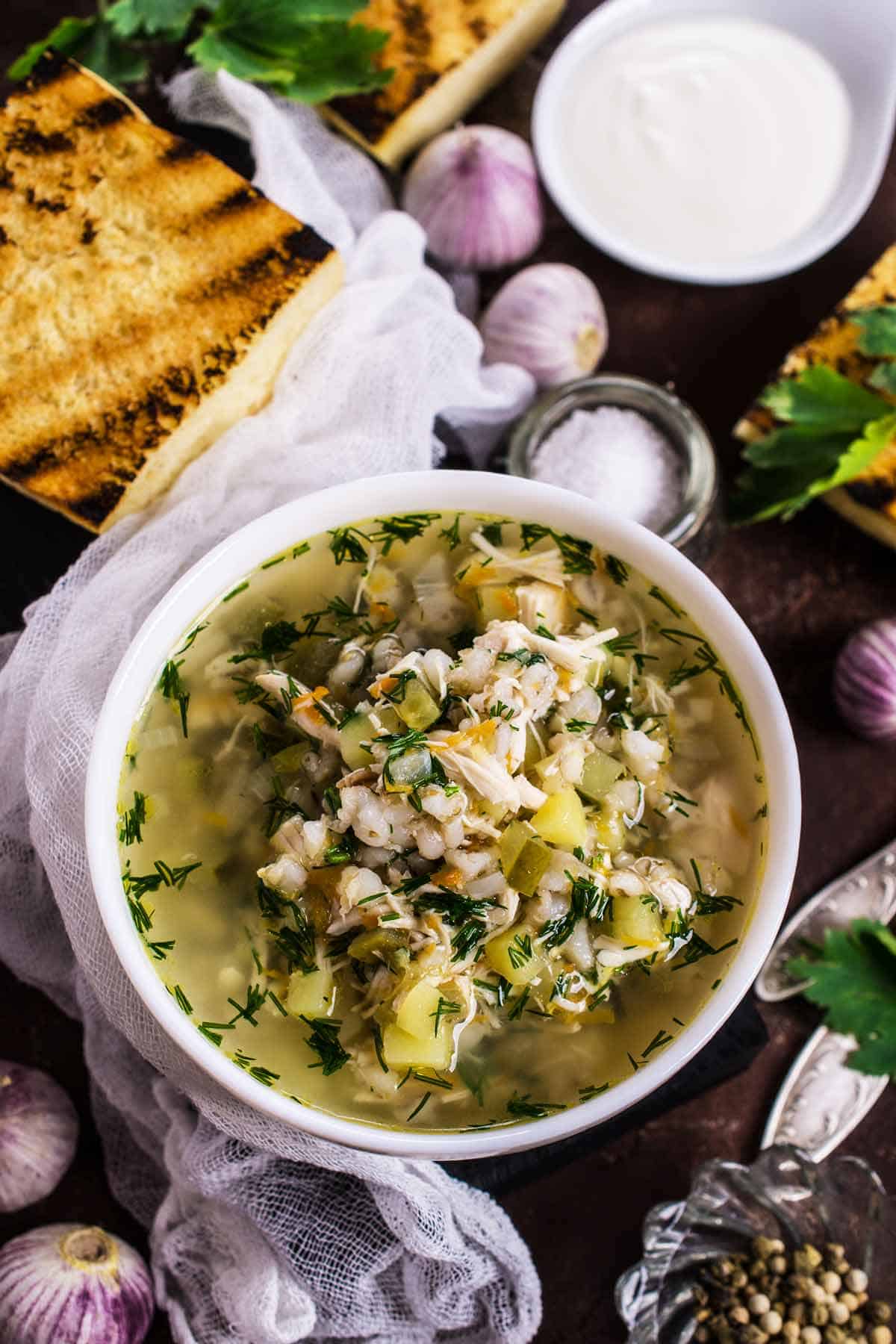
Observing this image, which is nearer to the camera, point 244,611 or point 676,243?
point 244,611

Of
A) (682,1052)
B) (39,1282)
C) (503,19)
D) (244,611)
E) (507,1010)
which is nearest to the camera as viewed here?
(682,1052)

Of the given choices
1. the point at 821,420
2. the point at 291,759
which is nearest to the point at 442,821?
the point at 291,759

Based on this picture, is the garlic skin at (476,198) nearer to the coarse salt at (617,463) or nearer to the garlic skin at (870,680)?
the coarse salt at (617,463)

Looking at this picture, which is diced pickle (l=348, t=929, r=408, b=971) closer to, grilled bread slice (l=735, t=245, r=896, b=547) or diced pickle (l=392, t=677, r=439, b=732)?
diced pickle (l=392, t=677, r=439, b=732)

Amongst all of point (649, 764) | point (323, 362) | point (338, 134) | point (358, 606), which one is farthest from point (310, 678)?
point (338, 134)

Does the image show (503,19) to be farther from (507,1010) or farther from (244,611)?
(507,1010)

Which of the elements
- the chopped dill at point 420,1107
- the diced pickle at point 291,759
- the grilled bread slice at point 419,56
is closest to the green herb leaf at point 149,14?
the grilled bread slice at point 419,56
